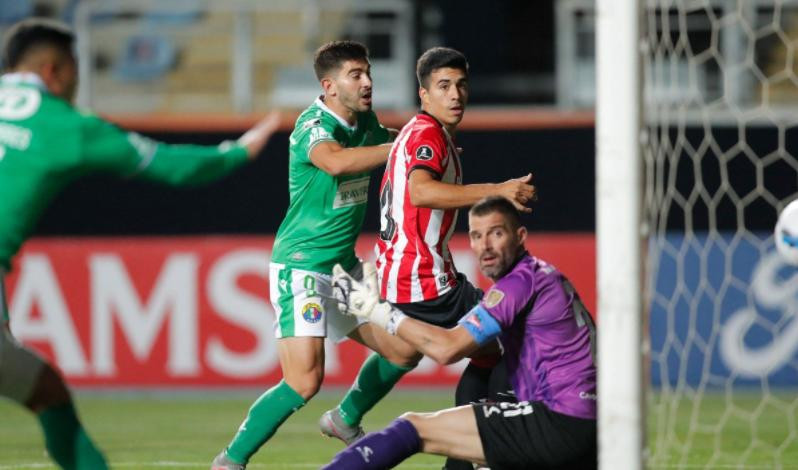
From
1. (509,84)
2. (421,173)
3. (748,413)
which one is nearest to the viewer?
(421,173)

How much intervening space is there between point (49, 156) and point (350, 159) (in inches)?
74.5

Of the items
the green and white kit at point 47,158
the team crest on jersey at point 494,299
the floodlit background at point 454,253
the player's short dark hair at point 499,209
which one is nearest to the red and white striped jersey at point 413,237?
the player's short dark hair at point 499,209

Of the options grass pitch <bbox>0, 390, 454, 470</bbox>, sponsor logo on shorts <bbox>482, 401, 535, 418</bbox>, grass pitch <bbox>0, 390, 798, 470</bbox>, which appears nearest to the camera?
sponsor logo on shorts <bbox>482, 401, 535, 418</bbox>

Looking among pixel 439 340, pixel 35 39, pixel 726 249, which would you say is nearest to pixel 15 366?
pixel 35 39

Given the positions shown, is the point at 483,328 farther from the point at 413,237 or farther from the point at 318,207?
the point at 318,207

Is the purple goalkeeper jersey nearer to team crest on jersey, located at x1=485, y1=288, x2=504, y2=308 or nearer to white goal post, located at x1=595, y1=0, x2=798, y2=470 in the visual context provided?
team crest on jersey, located at x1=485, y1=288, x2=504, y2=308

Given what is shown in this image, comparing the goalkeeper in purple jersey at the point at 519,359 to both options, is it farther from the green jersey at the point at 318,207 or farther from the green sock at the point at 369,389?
the green sock at the point at 369,389

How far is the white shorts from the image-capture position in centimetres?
473

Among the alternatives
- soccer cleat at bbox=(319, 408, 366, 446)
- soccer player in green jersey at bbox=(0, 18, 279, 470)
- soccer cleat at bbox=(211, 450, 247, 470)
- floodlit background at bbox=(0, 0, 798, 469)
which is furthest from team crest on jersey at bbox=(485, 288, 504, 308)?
floodlit background at bbox=(0, 0, 798, 469)

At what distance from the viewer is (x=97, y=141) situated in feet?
15.3

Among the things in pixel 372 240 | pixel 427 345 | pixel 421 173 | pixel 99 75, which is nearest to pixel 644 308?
pixel 427 345

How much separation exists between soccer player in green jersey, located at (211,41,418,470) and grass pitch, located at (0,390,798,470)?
0.80 meters

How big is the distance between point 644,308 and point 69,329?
7905 mm

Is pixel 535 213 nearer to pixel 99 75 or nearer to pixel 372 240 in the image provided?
pixel 372 240
